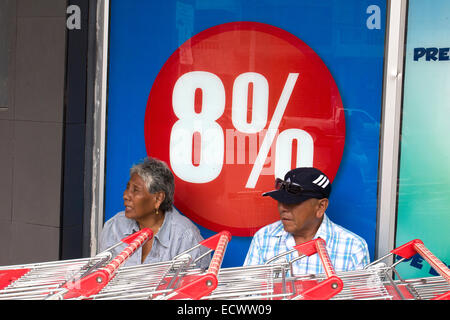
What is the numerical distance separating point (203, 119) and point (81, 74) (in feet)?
2.92

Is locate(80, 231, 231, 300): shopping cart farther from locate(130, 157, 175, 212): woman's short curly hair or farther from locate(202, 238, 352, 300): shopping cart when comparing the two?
locate(130, 157, 175, 212): woman's short curly hair

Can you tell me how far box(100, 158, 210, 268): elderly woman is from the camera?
3.62 m

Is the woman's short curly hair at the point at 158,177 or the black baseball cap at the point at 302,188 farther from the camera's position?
the woman's short curly hair at the point at 158,177

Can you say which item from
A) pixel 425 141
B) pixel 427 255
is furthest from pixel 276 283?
pixel 425 141

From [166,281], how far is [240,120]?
1.88 meters

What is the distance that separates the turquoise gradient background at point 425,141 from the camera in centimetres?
349

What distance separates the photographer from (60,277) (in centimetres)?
205

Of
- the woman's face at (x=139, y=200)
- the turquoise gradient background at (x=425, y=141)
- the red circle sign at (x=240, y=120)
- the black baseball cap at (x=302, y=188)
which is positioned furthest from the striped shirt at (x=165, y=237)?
the turquoise gradient background at (x=425, y=141)

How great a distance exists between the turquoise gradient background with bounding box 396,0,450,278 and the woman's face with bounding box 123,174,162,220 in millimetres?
1445

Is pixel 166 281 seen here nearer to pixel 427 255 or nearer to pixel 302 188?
pixel 427 255

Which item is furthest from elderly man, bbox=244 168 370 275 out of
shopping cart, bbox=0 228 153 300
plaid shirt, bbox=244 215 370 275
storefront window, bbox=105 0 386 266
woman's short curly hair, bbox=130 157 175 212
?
shopping cart, bbox=0 228 153 300

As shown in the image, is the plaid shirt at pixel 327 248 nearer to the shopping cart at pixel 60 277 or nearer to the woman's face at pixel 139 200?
the woman's face at pixel 139 200
